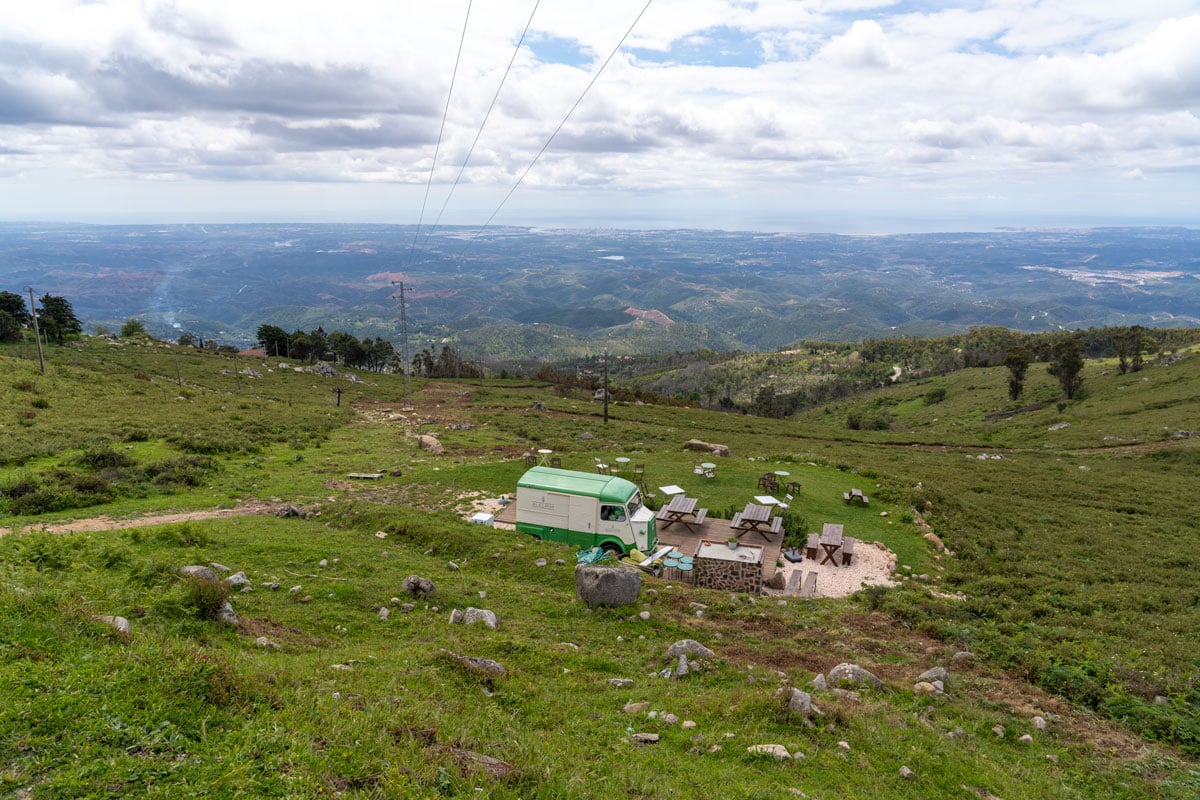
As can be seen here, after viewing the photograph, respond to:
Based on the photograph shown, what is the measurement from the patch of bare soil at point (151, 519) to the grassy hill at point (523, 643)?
1.20 feet

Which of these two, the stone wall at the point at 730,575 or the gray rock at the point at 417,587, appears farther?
the stone wall at the point at 730,575

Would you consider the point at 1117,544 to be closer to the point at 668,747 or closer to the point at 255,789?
the point at 668,747

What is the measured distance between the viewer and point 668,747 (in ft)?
25.6

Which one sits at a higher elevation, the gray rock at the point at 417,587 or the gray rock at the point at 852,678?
the gray rock at the point at 417,587

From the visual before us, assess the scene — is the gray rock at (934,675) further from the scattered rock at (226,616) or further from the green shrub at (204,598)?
the green shrub at (204,598)

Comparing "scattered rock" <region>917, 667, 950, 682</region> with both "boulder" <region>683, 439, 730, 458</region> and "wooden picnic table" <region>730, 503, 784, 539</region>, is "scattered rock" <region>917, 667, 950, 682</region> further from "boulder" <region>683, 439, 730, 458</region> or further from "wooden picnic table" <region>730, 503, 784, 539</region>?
"boulder" <region>683, 439, 730, 458</region>

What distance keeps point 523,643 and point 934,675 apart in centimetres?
795

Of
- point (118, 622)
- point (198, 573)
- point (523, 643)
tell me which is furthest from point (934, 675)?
point (198, 573)

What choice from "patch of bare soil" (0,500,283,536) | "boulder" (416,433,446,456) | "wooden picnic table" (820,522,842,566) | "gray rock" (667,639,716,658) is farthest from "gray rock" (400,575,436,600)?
"boulder" (416,433,446,456)

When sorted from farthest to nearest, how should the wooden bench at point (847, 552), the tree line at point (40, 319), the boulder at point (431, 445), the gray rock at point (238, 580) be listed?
the tree line at point (40, 319), the boulder at point (431, 445), the wooden bench at point (847, 552), the gray rock at point (238, 580)

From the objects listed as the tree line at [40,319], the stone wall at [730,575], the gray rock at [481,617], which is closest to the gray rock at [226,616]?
the gray rock at [481,617]

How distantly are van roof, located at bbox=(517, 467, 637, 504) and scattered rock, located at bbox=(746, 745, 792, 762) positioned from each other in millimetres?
10633

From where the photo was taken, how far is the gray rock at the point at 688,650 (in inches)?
425

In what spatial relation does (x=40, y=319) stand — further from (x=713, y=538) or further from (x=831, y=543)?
(x=831, y=543)
